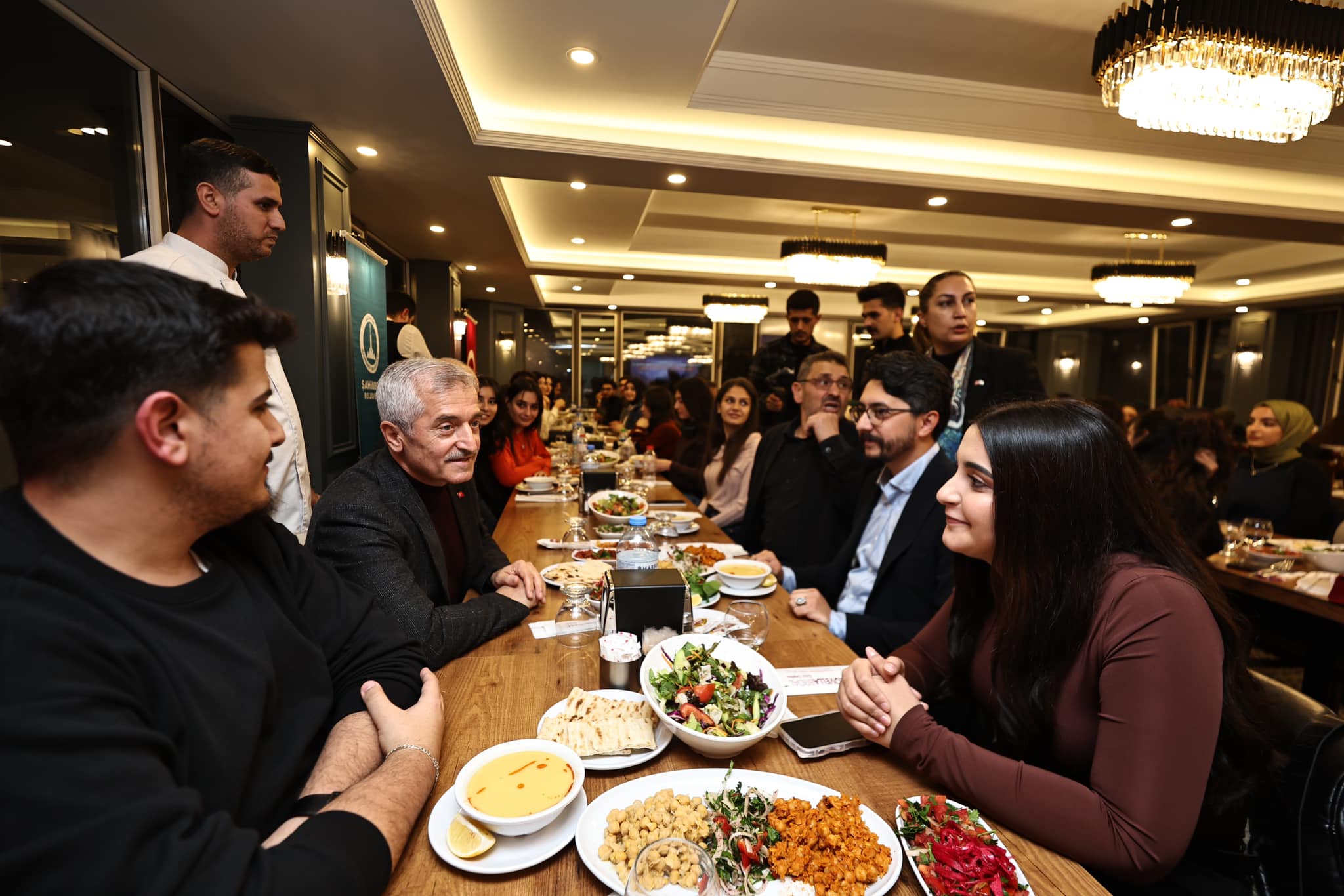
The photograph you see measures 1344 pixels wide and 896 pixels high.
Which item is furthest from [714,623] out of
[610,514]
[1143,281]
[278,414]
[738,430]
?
[1143,281]

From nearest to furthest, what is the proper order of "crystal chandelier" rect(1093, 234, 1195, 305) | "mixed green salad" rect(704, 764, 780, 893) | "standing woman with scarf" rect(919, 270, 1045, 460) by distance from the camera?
"mixed green salad" rect(704, 764, 780, 893), "standing woman with scarf" rect(919, 270, 1045, 460), "crystal chandelier" rect(1093, 234, 1195, 305)

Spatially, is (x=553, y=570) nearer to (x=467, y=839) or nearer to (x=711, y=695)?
(x=711, y=695)

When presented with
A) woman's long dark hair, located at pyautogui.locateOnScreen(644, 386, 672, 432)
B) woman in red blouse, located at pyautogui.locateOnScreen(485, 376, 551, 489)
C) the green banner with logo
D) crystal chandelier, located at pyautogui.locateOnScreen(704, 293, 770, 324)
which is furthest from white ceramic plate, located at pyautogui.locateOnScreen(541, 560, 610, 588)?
crystal chandelier, located at pyautogui.locateOnScreen(704, 293, 770, 324)

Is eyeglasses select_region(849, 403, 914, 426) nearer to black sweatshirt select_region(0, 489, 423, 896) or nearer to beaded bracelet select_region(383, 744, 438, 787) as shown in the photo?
beaded bracelet select_region(383, 744, 438, 787)

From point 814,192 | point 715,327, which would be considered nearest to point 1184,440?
point 814,192

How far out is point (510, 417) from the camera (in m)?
4.56

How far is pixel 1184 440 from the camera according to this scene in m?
3.56

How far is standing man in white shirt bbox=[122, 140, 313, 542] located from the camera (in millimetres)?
2342

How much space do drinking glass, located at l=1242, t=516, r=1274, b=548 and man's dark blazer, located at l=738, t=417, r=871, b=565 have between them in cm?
234

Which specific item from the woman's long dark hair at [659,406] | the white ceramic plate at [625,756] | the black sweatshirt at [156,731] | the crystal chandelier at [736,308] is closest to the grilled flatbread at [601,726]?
the white ceramic plate at [625,756]

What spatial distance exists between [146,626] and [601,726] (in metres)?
0.73

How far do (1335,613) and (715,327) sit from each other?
35.8ft

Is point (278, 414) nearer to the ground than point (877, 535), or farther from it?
farther from it

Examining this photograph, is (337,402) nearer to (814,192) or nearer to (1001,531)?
(814,192)
